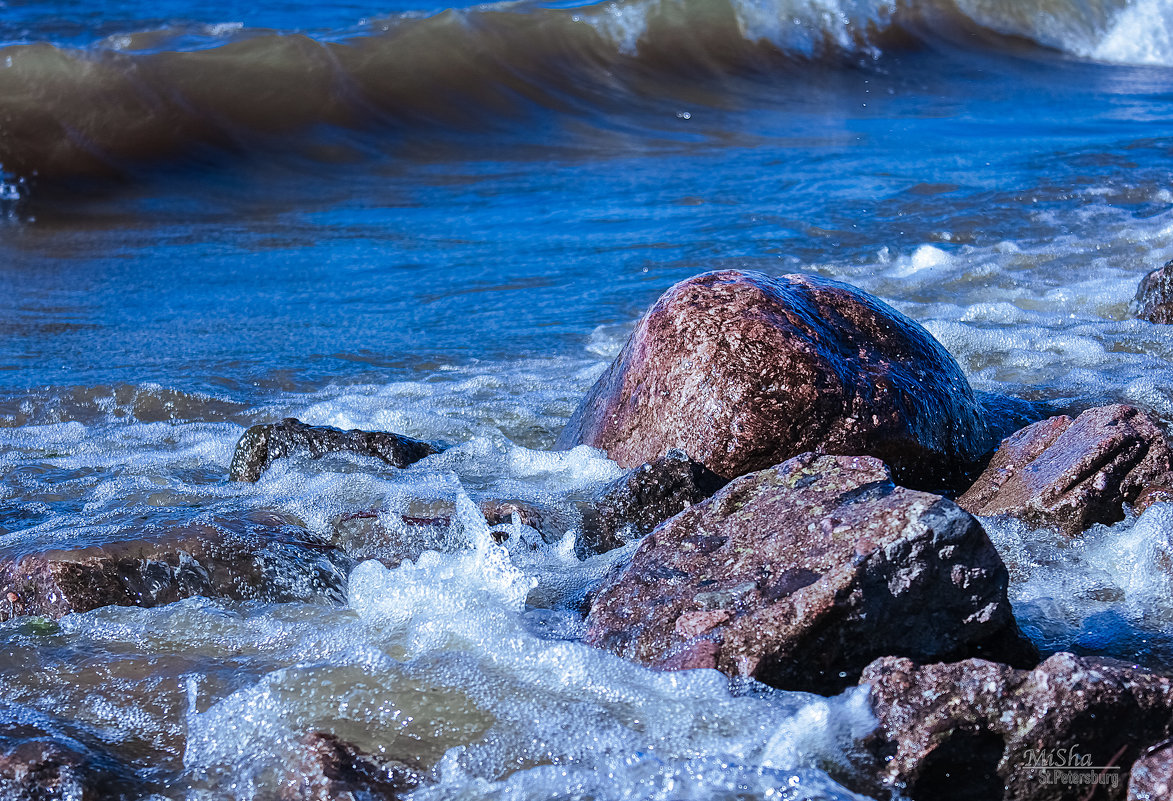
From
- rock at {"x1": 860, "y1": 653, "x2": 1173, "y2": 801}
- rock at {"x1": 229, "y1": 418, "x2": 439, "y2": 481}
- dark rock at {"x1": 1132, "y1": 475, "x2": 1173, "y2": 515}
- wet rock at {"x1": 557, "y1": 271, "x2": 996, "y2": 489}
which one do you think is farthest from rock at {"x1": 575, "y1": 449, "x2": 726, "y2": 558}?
rock at {"x1": 860, "y1": 653, "x2": 1173, "y2": 801}

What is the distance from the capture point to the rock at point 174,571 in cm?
307

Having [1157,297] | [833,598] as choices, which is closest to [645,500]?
[833,598]

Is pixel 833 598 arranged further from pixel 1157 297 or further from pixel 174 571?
pixel 1157 297

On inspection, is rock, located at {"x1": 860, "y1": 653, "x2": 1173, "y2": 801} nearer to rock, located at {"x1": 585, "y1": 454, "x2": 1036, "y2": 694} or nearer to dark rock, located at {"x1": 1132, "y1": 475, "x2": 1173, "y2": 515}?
rock, located at {"x1": 585, "y1": 454, "x2": 1036, "y2": 694}

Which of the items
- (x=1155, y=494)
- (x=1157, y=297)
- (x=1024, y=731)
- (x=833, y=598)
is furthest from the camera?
(x=1157, y=297)

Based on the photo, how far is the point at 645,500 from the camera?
363cm

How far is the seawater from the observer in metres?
2.56

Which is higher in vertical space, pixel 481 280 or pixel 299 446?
pixel 481 280

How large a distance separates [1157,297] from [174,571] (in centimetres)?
505

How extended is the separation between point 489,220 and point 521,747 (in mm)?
6751

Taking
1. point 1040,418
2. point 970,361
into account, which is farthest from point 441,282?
point 1040,418

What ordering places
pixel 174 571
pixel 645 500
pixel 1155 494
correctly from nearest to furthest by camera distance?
pixel 174 571, pixel 1155 494, pixel 645 500

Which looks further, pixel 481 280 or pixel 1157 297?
pixel 481 280

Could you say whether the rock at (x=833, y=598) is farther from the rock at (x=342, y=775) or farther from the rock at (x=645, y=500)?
the rock at (x=645, y=500)
